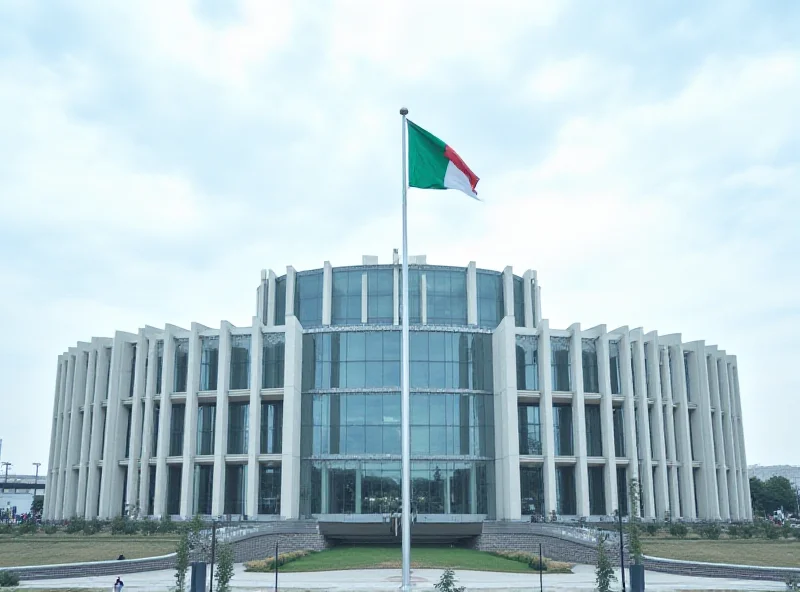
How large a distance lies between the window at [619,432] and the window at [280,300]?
100 ft

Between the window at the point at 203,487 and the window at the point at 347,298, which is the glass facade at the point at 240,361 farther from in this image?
the window at the point at 347,298

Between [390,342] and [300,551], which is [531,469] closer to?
[390,342]

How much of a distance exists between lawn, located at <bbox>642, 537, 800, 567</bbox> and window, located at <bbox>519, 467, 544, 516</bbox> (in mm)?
15567

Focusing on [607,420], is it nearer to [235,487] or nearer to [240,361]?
[240,361]

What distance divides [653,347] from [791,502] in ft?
278

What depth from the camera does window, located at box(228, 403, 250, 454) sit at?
66.5 m

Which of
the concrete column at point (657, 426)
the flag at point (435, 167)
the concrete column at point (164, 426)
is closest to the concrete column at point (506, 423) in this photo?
the concrete column at point (657, 426)

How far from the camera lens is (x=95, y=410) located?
71625 millimetres

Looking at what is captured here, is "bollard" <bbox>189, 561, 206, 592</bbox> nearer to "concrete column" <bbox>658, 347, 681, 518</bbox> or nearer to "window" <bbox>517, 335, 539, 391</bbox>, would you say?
"window" <bbox>517, 335, 539, 391</bbox>

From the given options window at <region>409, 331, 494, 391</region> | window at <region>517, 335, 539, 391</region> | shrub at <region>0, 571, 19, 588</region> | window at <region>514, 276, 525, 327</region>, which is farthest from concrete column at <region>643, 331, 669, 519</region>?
shrub at <region>0, 571, 19, 588</region>

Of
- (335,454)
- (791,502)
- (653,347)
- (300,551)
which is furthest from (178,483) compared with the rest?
(791,502)

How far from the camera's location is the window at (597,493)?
219 ft

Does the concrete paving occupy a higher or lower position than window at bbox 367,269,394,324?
lower

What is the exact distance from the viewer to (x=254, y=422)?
64500mm
